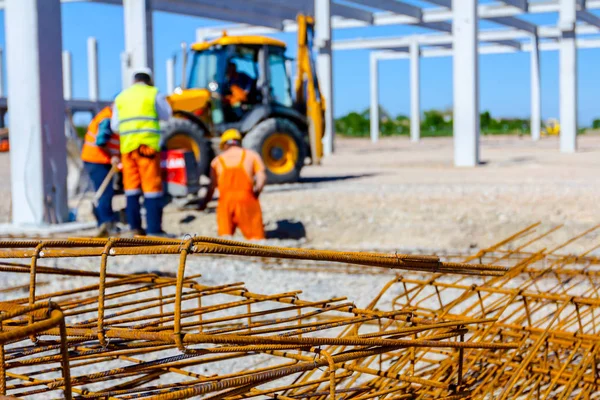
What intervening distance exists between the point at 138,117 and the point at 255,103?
503 centimetres

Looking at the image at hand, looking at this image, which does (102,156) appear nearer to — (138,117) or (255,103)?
(138,117)

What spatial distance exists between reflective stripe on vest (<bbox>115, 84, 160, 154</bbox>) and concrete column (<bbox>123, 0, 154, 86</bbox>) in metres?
7.79

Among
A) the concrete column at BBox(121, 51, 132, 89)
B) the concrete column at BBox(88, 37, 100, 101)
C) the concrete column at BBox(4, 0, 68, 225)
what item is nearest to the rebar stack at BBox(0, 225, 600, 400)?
the concrete column at BBox(4, 0, 68, 225)

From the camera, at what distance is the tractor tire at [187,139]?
11.2 metres

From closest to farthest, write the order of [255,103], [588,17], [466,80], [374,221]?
[374,221] → [255,103] → [466,80] → [588,17]

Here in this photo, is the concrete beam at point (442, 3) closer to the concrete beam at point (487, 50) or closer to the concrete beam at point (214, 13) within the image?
the concrete beam at point (214, 13)

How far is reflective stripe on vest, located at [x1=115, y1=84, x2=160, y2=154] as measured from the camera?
7604mm

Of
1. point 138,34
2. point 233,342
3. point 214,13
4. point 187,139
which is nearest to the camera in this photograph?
point 233,342

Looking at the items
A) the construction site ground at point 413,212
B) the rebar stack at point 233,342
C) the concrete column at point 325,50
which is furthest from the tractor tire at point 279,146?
the concrete column at point 325,50

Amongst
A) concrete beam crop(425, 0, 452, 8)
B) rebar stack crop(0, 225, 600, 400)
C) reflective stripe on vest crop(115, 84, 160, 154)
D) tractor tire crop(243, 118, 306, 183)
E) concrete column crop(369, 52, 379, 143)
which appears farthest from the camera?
concrete column crop(369, 52, 379, 143)

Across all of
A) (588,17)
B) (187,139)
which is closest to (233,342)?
(187,139)

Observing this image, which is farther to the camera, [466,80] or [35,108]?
[466,80]

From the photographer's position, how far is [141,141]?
7594mm

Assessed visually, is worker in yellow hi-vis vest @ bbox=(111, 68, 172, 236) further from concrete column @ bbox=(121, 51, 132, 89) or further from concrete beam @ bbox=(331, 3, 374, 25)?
concrete beam @ bbox=(331, 3, 374, 25)
